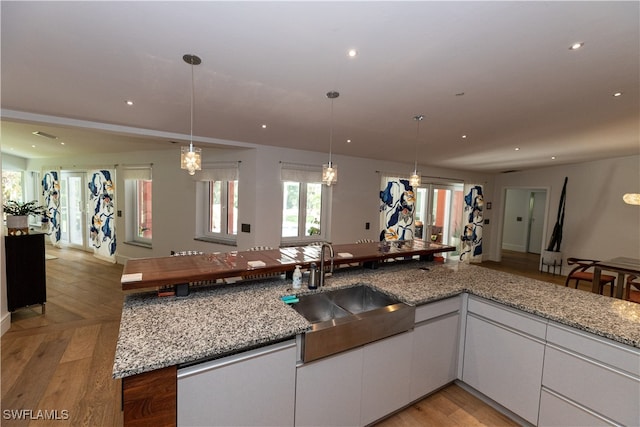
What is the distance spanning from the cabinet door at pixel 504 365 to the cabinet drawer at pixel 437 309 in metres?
0.16

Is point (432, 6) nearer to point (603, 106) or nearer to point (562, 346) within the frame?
point (562, 346)

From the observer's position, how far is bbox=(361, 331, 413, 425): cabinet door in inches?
70.0

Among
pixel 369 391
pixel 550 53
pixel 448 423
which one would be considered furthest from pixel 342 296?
pixel 550 53

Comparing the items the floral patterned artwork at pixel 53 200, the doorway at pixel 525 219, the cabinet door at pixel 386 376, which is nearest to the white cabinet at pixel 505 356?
the cabinet door at pixel 386 376

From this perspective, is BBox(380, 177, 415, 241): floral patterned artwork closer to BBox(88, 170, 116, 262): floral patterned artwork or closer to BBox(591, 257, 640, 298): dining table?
BBox(591, 257, 640, 298): dining table

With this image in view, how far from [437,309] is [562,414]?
2.88 ft

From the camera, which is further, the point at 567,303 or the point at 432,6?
the point at 567,303

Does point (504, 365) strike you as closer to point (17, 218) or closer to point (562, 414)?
point (562, 414)

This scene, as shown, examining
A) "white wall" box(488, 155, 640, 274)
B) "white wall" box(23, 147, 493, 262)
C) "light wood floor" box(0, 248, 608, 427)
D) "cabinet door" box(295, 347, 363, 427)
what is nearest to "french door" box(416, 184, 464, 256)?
"white wall" box(23, 147, 493, 262)

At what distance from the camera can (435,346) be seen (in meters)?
2.11

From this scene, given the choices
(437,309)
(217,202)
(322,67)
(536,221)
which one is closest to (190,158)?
(322,67)

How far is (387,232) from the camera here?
5.38 metres

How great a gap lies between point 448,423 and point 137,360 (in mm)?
2037

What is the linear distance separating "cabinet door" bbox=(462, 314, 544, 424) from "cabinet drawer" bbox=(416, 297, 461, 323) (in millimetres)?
162
